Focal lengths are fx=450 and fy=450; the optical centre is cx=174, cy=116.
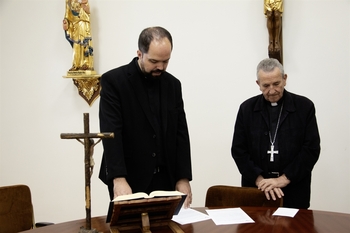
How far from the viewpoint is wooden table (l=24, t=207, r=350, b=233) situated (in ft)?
7.91

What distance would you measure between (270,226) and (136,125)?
1.10 metres

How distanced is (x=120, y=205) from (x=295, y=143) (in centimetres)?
177

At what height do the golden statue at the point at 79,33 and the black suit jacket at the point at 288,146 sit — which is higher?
the golden statue at the point at 79,33

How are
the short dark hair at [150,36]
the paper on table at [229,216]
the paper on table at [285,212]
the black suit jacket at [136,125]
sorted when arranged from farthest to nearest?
1. the black suit jacket at [136,125]
2. the short dark hair at [150,36]
3. the paper on table at [285,212]
4. the paper on table at [229,216]

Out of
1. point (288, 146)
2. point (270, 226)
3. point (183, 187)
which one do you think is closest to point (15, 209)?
point (183, 187)

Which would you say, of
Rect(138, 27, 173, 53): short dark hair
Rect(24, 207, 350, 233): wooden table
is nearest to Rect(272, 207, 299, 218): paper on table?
Rect(24, 207, 350, 233): wooden table

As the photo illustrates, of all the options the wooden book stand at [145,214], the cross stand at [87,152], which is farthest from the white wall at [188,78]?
the cross stand at [87,152]

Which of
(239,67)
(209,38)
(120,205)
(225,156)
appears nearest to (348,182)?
(225,156)

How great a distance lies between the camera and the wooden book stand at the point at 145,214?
2279 millimetres

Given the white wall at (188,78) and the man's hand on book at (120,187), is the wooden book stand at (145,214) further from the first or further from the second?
the white wall at (188,78)

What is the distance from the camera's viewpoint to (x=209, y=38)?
504 cm

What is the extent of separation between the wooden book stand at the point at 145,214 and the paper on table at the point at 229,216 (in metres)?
0.31

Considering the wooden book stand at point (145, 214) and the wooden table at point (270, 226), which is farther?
the wooden table at point (270, 226)

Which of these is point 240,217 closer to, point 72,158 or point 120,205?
point 120,205
